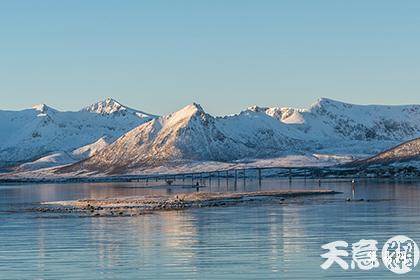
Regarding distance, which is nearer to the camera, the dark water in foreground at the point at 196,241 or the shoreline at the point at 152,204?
the dark water in foreground at the point at 196,241

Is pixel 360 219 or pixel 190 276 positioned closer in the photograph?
pixel 190 276

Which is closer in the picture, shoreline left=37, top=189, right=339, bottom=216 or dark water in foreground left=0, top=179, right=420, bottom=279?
Answer: dark water in foreground left=0, top=179, right=420, bottom=279

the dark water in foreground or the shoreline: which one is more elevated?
the shoreline

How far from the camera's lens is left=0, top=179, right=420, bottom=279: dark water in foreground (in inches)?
2229

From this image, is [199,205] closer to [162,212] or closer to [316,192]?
[162,212]

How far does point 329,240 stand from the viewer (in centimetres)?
7231

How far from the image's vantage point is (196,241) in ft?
244

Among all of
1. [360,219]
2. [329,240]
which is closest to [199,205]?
[360,219]

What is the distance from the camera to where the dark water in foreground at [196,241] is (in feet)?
186

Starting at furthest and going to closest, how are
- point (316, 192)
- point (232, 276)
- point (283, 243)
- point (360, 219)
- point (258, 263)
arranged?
1. point (316, 192)
2. point (360, 219)
3. point (283, 243)
4. point (258, 263)
5. point (232, 276)

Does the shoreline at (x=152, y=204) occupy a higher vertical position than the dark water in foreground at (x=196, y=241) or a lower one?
higher

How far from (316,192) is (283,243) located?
320ft

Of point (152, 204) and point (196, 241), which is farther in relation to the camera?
point (152, 204)

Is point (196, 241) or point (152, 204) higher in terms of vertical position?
point (152, 204)
